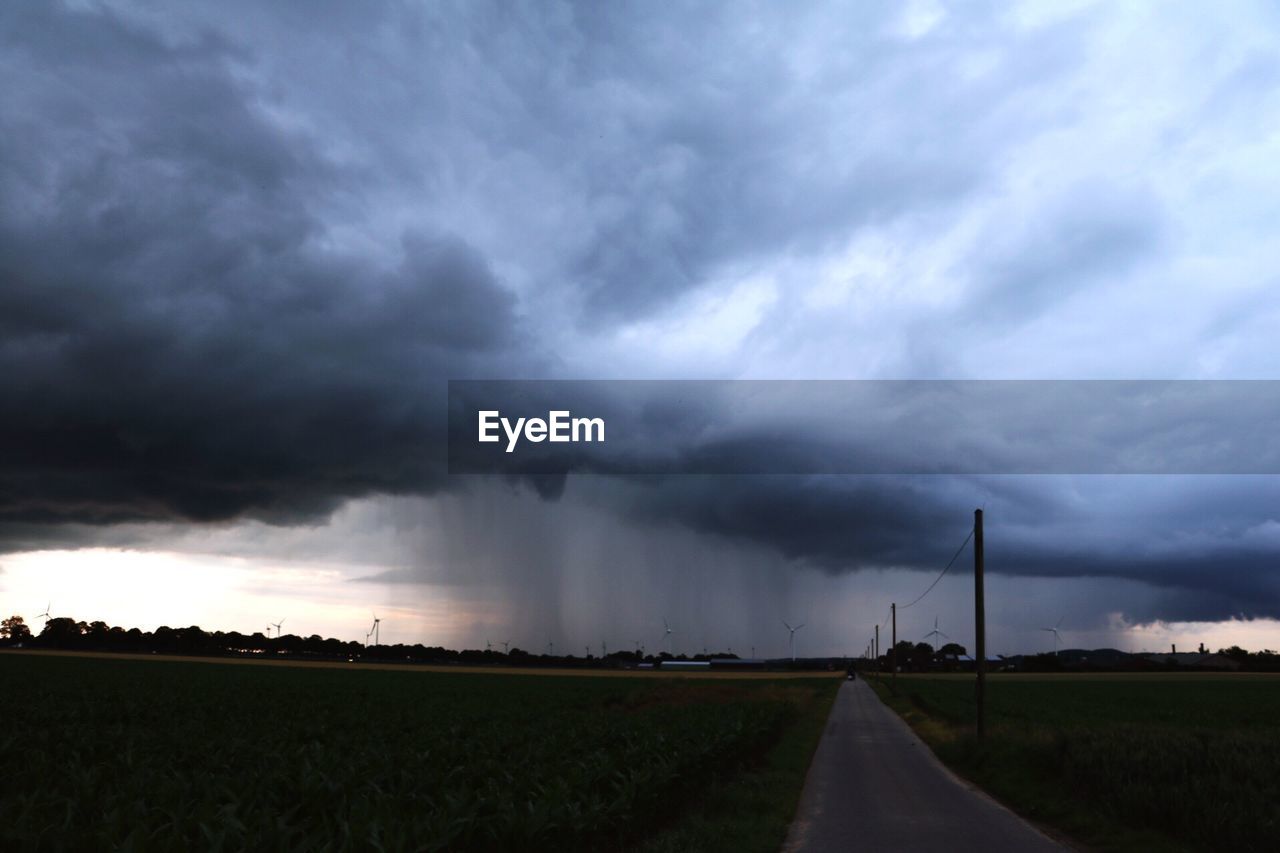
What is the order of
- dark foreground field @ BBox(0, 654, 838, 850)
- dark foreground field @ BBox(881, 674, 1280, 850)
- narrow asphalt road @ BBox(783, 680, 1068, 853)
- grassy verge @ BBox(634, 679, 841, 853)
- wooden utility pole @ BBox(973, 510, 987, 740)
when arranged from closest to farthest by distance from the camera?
dark foreground field @ BBox(0, 654, 838, 850) → grassy verge @ BBox(634, 679, 841, 853) → dark foreground field @ BBox(881, 674, 1280, 850) → narrow asphalt road @ BBox(783, 680, 1068, 853) → wooden utility pole @ BBox(973, 510, 987, 740)

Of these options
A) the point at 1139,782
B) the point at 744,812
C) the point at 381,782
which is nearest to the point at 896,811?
the point at 744,812

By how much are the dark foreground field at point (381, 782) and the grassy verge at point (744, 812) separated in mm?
76

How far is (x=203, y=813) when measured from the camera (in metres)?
10.1

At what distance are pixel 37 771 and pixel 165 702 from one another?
27.9 meters

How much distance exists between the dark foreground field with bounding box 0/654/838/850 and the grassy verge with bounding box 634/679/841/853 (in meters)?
0.08

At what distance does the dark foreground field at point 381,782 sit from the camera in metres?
9.97

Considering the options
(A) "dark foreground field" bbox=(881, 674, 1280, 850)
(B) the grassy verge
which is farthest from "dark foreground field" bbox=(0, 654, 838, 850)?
(A) "dark foreground field" bbox=(881, 674, 1280, 850)

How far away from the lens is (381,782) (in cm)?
1580

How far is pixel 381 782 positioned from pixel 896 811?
1079cm

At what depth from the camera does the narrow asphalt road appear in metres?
16.1

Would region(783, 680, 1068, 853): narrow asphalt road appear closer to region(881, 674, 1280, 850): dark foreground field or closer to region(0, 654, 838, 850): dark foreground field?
region(0, 654, 838, 850): dark foreground field

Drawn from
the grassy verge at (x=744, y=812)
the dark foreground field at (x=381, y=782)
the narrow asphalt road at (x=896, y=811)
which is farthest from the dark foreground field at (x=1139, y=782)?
the dark foreground field at (x=381, y=782)

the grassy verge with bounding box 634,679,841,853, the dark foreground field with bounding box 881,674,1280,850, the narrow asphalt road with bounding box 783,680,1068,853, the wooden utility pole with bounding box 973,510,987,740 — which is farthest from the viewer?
the wooden utility pole with bounding box 973,510,987,740

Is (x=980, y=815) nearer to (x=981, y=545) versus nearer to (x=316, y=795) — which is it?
(x=316, y=795)
